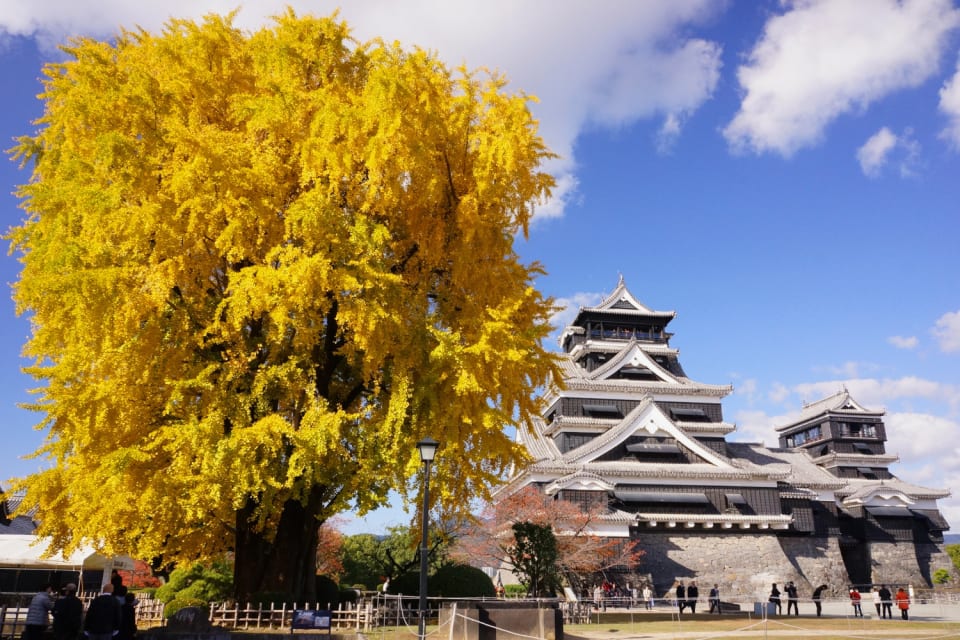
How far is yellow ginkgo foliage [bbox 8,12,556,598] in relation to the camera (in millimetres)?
11391

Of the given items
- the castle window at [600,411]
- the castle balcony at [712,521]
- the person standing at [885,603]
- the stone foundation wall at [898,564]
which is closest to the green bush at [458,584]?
the person standing at [885,603]

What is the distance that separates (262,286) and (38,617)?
577cm

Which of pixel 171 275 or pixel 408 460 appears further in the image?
A: pixel 408 460

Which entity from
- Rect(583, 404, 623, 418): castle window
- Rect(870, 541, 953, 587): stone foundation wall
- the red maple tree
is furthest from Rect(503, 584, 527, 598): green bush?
Rect(870, 541, 953, 587): stone foundation wall

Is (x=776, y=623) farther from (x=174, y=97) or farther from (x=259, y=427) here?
(x=174, y=97)

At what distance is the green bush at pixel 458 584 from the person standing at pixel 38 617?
11.2m

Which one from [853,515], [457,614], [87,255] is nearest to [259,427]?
[87,255]

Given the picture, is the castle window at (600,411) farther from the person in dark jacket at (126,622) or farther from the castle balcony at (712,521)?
the person in dark jacket at (126,622)

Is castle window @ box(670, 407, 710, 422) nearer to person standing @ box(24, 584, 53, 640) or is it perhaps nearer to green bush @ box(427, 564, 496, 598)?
green bush @ box(427, 564, 496, 598)

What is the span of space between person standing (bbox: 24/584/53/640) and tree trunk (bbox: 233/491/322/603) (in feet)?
14.4

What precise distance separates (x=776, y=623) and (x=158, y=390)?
→ 18.8 metres

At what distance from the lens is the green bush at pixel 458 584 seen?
762 inches

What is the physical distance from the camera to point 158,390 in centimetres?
1259

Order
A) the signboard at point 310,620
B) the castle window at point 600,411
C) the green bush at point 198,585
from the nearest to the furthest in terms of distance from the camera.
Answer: the signboard at point 310,620
the green bush at point 198,585
the castle window at point 600,411
